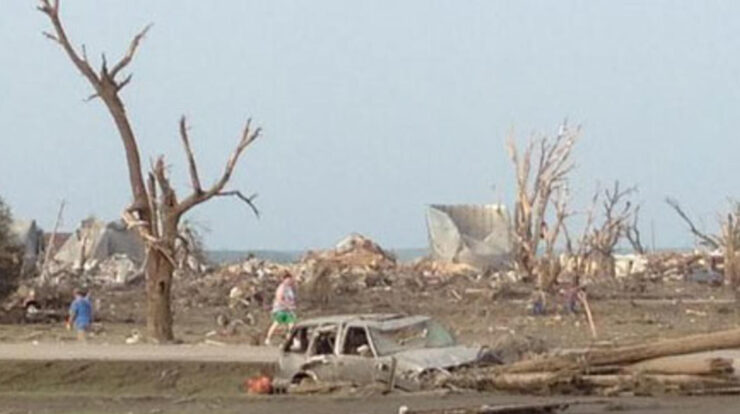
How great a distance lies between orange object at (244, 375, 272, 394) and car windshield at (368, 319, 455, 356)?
2.08 m

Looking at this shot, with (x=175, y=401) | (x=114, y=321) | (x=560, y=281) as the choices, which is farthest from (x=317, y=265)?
(x=175, y=401)

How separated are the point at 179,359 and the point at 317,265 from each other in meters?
32.2

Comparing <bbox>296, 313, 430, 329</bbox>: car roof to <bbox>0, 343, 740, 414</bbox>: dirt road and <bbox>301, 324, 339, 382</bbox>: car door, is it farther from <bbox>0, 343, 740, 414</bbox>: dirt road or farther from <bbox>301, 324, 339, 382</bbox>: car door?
<bbox>0, 343, 740, 414</bbox>: dirt road

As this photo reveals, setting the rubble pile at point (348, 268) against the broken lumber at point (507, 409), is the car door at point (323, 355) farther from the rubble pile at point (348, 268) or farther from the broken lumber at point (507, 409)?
the rubble pile at point (348, 268)

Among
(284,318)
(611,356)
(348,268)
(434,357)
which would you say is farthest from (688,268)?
(611,356)

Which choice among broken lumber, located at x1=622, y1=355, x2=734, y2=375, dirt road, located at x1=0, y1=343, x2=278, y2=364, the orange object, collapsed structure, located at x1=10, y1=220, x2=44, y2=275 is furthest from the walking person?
collapsed structure, located at x1=10, y1=220, x2=44, y2=275

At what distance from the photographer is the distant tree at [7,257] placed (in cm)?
5019

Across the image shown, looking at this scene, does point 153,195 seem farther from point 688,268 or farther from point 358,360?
point 688,268

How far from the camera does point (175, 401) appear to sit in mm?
23656

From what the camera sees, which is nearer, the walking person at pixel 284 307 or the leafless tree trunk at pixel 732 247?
the walking person at pixel 284 307

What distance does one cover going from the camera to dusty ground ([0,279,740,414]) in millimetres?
22609

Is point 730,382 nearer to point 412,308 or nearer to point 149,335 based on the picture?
point 149,335

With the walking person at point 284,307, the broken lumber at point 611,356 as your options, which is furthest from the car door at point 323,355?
the walking person at point 284,307

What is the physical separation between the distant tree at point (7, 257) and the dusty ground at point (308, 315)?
3.09m
